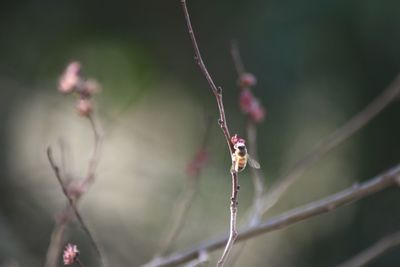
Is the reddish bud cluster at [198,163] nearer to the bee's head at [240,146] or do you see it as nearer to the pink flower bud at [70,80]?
the pink flower bud at [70,80]

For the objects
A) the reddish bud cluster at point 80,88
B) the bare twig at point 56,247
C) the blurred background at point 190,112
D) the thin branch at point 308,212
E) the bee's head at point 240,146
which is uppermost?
the blurred background at point 190,112

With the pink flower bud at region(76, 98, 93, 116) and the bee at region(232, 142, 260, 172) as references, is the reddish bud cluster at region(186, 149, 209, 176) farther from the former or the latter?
the bee at region(232, 142, 260, 172)

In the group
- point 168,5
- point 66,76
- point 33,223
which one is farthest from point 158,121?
point 66,76

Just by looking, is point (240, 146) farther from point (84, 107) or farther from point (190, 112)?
point (190, 112)

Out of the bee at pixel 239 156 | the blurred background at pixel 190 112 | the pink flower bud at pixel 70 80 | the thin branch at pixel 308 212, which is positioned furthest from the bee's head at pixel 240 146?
the blurred background at pixel 190 112

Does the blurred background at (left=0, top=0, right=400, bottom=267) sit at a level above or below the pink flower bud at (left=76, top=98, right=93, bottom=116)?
above

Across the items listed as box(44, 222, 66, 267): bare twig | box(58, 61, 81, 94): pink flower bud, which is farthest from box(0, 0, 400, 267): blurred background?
box(58, 61, 81, 94): pink flower bud

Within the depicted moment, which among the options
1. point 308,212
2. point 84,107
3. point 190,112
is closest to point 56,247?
point 84,107

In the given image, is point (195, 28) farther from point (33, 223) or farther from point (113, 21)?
point (33, 223)
